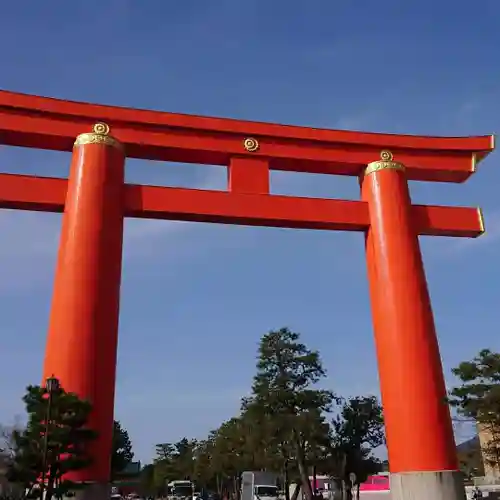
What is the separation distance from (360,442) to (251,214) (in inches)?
672

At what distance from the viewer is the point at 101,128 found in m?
11.9

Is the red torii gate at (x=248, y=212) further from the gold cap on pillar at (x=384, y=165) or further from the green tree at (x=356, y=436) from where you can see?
the green tree at (x=356, y=436)

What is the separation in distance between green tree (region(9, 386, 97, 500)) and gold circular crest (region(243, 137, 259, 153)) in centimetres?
622

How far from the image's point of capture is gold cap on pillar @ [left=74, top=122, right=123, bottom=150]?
11656 mm

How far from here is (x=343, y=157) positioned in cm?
1318

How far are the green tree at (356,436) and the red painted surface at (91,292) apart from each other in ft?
57.0

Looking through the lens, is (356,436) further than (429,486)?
Yes

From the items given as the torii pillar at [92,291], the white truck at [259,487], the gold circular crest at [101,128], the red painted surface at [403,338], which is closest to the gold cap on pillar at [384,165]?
the red painted surface at [403,338]

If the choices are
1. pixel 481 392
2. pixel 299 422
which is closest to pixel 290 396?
pixel 299 422

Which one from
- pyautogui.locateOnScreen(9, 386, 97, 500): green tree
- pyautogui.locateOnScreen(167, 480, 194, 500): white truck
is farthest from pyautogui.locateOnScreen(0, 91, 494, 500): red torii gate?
pyautogui.locateOnScreen(167, 480, 194, 500): white truck

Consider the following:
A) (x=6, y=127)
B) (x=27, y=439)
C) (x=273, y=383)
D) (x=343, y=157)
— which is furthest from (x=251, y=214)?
(x=273, y=383)

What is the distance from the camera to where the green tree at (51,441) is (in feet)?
29.0

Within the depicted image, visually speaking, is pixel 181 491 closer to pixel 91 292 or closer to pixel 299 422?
pixel 299 422

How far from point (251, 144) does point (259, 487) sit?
1602 cm
